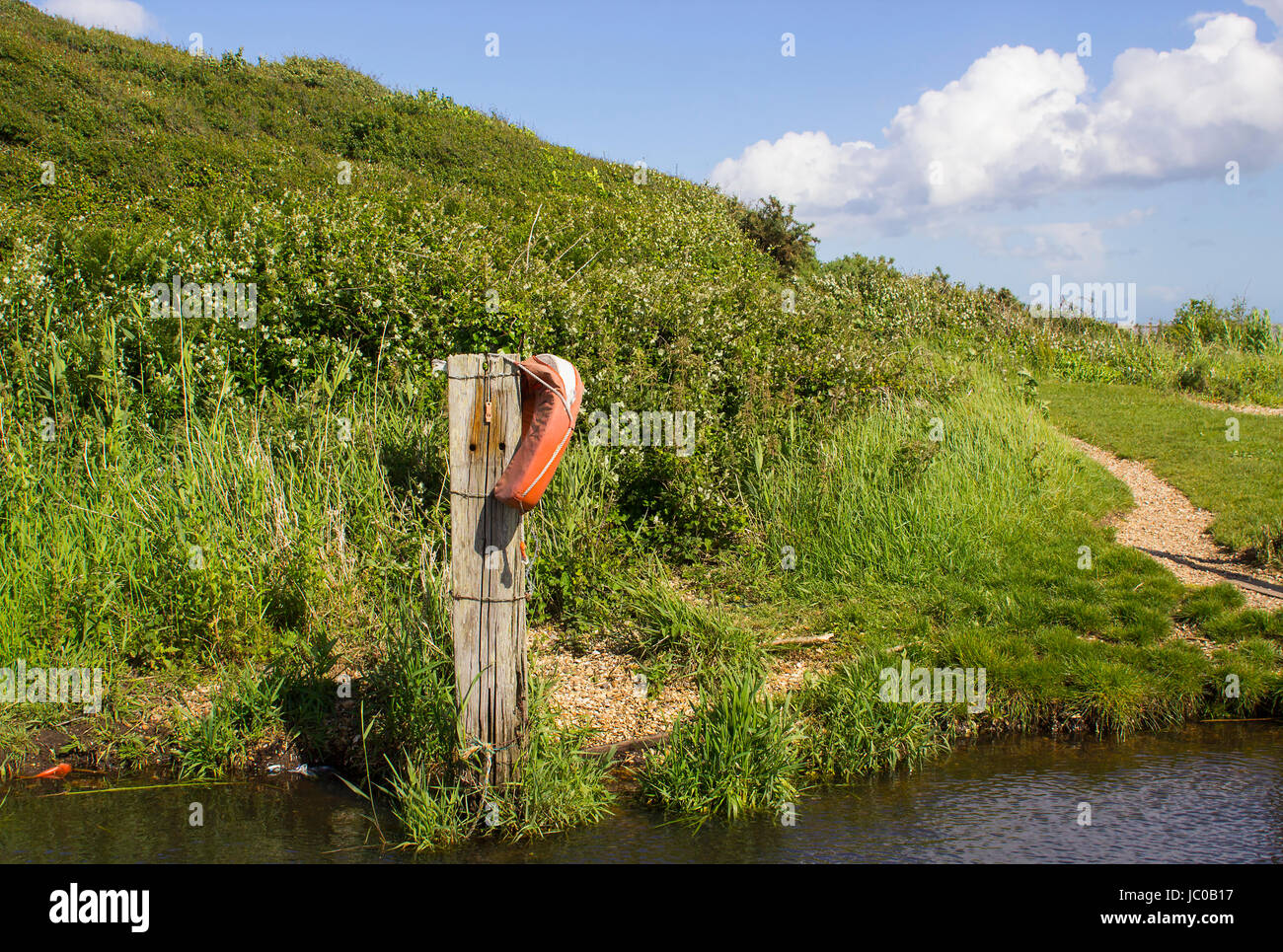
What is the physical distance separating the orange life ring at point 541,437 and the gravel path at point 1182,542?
18.4 feet

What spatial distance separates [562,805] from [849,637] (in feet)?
8.99

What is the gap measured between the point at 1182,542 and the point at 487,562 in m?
6.68

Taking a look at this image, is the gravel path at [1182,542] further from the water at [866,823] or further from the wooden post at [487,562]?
the wooden post at [487,562]

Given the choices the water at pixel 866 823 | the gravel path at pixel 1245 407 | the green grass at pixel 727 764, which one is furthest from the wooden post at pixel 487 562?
the gravel path at pixel 1245 407

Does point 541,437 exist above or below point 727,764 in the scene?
above

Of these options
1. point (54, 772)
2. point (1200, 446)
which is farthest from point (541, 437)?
point (1200, 446)

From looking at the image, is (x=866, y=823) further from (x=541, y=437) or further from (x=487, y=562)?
(x=541, y=437)

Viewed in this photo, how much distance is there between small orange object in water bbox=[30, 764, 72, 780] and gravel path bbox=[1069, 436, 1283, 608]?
25.4 feet

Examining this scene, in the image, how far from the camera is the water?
13.9 feet

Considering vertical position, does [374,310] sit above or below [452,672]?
above

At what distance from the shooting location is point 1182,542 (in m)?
8.10

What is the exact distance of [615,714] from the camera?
567 cm

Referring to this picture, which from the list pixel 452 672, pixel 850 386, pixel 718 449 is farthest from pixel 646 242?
pixel 452 672
